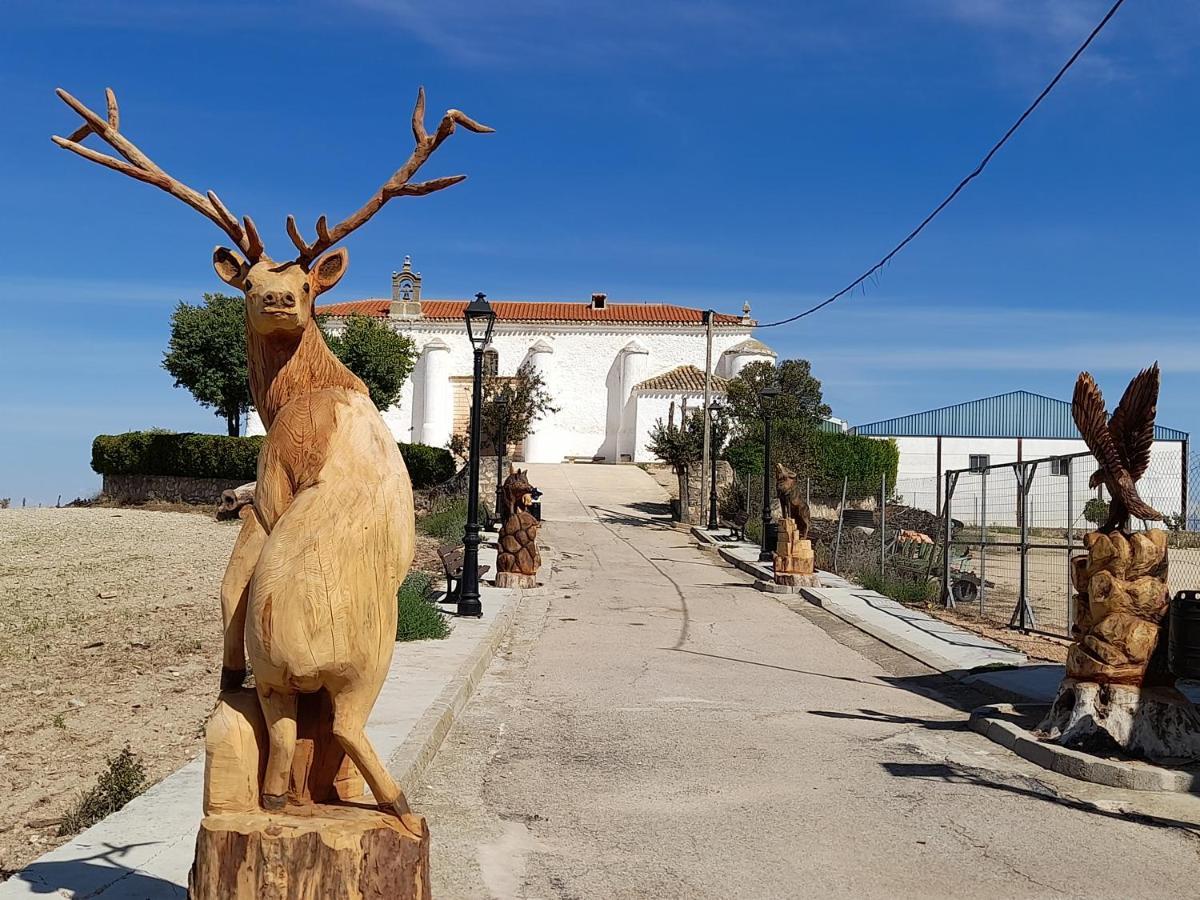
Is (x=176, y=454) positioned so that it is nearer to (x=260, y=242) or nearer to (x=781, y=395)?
(x=781, y=395)

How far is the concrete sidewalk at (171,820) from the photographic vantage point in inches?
167

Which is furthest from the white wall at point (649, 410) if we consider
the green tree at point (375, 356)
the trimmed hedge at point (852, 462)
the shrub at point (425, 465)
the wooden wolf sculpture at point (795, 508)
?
the wooden wolf sculpture at point (795, 508)

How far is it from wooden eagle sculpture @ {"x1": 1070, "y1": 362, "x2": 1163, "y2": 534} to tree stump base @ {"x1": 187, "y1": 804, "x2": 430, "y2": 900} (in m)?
6.21

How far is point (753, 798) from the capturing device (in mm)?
6477

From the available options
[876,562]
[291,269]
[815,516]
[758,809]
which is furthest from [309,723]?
[815,516]

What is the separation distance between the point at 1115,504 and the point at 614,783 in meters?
4.25

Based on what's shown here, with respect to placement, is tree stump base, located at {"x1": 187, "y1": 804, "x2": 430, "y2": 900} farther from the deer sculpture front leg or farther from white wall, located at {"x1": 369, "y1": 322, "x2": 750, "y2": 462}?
white wall, located at {"x1": 369, "y1": 322, "x2": 750, "y2": 462}

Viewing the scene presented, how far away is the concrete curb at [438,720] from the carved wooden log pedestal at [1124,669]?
4.23 m

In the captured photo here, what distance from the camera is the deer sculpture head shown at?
3.77m

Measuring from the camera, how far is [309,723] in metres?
3.66

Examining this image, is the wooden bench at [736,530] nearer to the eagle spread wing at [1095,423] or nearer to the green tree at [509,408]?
the green tree at [509,408]

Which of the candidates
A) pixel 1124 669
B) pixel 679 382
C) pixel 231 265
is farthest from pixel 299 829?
pixel 679 382

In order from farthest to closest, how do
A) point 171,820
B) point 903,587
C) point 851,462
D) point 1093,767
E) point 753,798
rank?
point 851,462, point 903,587, point 1093,767, point 753,798, point 171,820

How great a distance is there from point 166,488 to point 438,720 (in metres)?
28.8
